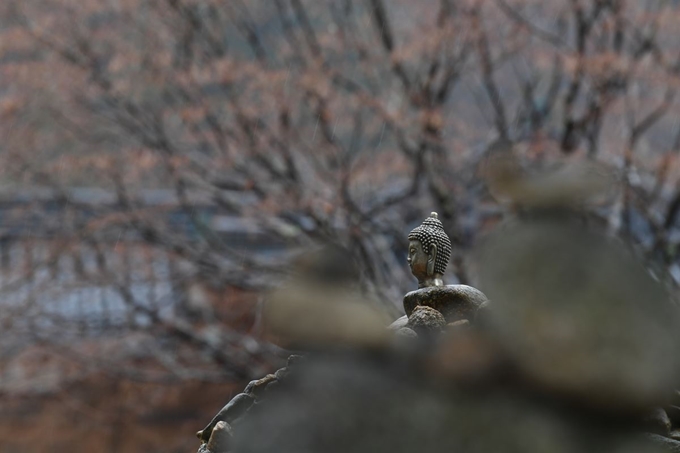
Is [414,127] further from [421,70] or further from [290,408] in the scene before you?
[290,408]

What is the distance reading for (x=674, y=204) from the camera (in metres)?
6.40

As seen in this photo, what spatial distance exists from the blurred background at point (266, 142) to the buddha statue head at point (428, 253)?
368 centimetres

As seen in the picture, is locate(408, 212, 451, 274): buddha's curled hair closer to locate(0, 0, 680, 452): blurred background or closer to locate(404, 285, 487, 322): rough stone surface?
locate(404, 285, 487, 322): rough stone surface

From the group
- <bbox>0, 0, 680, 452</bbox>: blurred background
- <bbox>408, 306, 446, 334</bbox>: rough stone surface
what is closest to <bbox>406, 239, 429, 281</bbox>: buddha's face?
<bbox>408, 306, 446, 334</bbox>: rough stone surface

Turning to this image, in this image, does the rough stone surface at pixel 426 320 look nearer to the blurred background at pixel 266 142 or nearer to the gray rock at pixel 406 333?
the gray rock at pixel 406 333

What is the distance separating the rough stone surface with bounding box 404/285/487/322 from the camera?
1375 mm

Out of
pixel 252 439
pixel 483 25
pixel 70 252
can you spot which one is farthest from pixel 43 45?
pixel 252 439

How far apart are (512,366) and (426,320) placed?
Answer: 32 centimetres

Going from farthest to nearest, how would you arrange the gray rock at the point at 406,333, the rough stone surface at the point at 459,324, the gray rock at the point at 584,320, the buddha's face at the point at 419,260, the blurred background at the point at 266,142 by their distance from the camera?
the blurred background at the point at 266,142, the buddha's face at the point at 419,260, the rough stone surface at the point at 459,324, the gray rock at the point at 406,333, the gray rock at the point at 584,320

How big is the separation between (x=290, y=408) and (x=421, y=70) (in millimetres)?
6076

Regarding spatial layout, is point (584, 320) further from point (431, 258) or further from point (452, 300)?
point (431, 258)

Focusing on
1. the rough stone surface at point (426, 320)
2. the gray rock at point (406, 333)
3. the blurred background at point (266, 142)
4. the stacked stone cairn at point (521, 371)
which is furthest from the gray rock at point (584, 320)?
the blurred background at point (266, 142)

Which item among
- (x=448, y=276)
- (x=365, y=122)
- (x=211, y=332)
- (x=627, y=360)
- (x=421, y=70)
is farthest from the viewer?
(x=365, y=122)

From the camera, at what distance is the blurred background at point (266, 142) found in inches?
251
